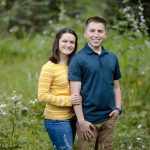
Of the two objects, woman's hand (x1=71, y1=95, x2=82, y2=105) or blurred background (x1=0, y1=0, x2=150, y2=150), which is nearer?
woman's hand (x1=71, y1=95, x2=82, y2=105)

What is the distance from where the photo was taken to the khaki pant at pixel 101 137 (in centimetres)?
441

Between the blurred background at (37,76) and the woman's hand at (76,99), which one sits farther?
the blurred background at (37,76)

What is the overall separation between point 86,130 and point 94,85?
0.40 m

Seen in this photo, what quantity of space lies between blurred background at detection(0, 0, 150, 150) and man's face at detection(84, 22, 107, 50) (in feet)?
2.40

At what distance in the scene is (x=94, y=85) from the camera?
426 centimetres

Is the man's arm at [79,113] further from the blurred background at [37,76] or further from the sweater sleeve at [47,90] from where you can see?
the blurred background at [37,76]

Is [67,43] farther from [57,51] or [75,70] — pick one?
[75,70]

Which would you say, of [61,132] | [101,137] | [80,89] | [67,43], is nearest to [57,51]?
[67,43]

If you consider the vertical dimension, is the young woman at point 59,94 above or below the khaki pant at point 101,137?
above

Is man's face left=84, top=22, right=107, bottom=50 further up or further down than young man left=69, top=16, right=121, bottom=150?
further up

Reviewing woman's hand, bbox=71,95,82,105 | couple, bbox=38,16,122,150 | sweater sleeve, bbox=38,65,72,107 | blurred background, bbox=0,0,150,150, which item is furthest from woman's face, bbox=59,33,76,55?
blurred background, bbox=0,0,150,150

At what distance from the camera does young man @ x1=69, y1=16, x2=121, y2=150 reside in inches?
167

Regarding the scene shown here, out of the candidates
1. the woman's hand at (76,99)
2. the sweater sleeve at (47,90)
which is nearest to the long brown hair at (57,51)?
the sweater sleeve at (47,90)

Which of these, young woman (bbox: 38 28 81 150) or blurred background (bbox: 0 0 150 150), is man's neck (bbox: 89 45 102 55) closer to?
young woman (bbox: 38 28 81 150)
